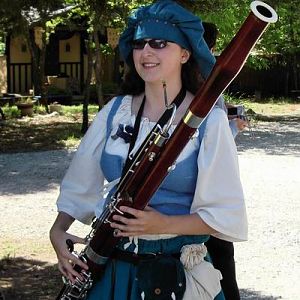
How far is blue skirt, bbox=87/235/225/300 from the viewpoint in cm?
218

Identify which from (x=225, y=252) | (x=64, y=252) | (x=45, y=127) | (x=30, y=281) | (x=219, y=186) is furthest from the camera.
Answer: (x=45, y=127)

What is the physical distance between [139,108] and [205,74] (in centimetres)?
23

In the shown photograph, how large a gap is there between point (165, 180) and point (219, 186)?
0.52 feet

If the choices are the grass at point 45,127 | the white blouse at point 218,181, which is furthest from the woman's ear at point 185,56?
the grass at point 45,127

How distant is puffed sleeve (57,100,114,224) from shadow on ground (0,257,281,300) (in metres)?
2.68

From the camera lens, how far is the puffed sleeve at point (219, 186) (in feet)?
6.89

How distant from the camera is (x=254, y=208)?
8102mm

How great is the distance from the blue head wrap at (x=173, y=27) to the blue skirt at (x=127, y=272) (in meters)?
0.53

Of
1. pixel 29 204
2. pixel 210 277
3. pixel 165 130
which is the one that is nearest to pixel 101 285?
pixel 210 277

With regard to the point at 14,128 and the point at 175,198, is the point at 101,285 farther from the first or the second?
the point at 14,128

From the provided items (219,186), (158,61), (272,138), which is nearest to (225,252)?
(219,186)

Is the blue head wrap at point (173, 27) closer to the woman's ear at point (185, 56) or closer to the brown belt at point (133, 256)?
the woman's ear at point (185, 56)

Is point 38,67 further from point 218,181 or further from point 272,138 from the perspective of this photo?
point 218,181

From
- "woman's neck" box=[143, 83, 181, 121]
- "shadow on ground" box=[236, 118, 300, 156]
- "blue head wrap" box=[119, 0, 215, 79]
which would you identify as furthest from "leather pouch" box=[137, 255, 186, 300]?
"shadow on ground" box=[236, 118, 300, 156]
